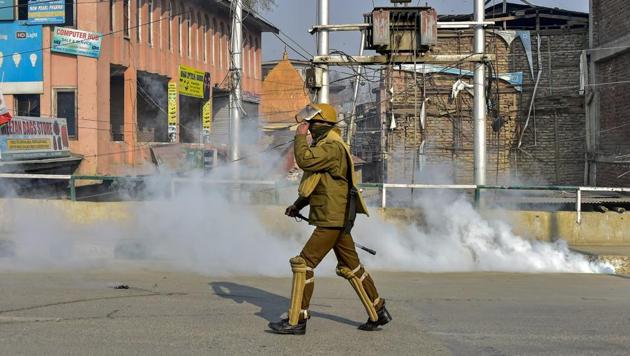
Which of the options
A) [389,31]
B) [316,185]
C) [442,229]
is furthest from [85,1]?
[316,185]

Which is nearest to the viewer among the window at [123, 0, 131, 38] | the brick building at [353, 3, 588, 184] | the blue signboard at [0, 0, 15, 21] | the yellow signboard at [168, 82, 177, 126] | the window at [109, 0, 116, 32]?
the brick building at [353, 3, 588, 184]

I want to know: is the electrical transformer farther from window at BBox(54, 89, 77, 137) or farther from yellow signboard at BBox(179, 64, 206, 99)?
yellow signboard at BBox(179, 64, 206, 99)

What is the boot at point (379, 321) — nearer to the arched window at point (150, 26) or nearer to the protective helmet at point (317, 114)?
the protective helmet at point (317, 114)

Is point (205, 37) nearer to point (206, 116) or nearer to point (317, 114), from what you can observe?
point (206, 116)

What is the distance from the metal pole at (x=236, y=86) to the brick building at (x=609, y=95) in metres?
10.8

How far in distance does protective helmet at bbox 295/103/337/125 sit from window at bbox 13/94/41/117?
20.9 metres

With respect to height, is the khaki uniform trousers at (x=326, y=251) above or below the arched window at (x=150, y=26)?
below

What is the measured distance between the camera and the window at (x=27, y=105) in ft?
78.1

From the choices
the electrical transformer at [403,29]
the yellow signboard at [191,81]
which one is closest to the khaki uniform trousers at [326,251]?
the electrical transformer at [403,29]

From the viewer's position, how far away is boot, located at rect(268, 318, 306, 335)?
5.28 metres

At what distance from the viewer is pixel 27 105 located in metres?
23.9

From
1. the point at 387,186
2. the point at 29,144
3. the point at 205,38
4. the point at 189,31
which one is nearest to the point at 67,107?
the point at 29,144

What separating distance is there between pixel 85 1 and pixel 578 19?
17.8 m

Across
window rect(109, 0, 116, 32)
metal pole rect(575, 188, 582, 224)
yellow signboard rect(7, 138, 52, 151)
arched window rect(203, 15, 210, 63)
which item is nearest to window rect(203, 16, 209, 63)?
arched window rect(203, 15, 210, 63)
